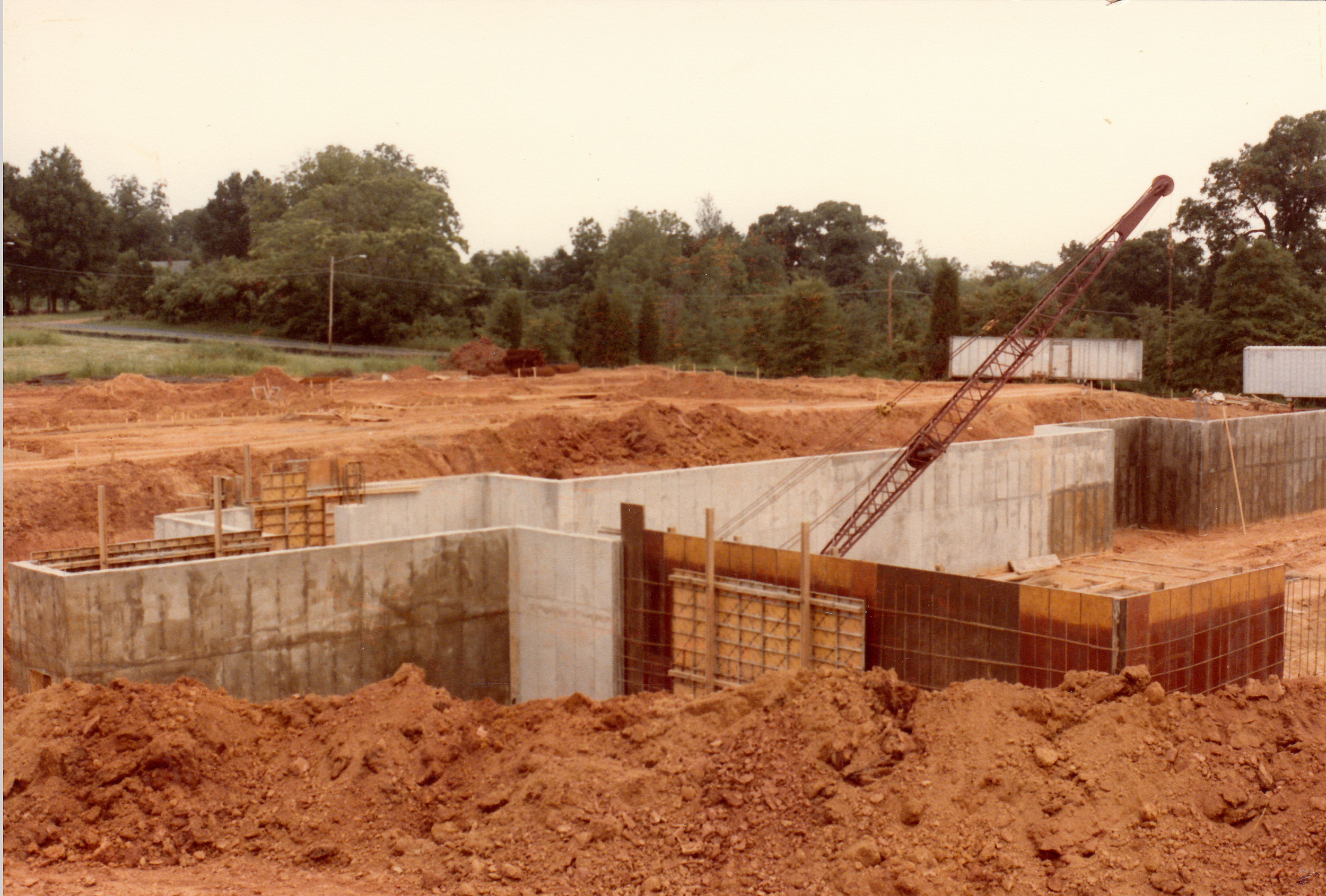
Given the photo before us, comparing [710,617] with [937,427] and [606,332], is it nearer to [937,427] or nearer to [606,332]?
[937,427]

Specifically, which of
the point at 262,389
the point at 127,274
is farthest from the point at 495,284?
the point at 262,389

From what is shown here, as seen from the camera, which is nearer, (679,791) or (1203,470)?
(679,791)

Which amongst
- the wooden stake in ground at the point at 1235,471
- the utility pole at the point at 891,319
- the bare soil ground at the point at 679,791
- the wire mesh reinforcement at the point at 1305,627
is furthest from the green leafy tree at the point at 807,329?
the bare soil ground at the point at 679,791

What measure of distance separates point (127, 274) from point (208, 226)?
46.7 ft

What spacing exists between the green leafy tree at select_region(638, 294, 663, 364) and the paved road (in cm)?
967

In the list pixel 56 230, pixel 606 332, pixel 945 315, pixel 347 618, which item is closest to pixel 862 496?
pixel 347 618

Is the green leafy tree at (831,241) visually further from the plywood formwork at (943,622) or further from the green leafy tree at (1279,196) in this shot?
the plywood formwork at (943,622)

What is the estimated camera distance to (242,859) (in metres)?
11.0

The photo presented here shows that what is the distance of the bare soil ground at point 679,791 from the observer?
32.1 feet

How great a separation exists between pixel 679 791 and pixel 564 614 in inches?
247

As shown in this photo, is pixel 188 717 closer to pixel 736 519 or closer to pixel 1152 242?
pixel 736 519

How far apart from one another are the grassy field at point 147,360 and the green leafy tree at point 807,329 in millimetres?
15886

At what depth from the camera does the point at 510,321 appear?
186ft

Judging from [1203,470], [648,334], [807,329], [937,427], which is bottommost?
[1203,470]
